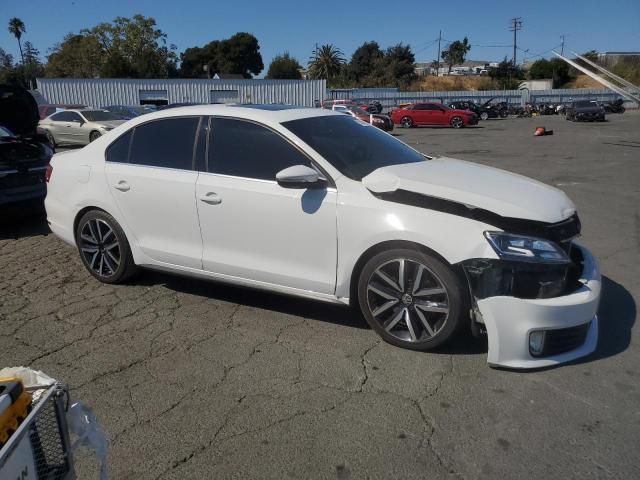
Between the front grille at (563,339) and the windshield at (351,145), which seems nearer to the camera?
the front grille at (563,339)

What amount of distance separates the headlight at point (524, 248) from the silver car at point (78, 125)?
700 inches

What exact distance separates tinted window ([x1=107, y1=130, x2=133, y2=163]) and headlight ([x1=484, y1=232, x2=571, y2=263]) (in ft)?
10.3

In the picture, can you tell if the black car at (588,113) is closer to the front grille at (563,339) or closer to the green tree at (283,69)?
the front grille at (563,339)

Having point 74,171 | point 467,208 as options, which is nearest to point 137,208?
point 74,171

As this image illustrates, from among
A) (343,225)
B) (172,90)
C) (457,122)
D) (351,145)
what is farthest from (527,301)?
(172,90)

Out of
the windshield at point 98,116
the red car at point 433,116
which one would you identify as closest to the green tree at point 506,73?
the red car at point 433,116

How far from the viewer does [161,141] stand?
446 cm

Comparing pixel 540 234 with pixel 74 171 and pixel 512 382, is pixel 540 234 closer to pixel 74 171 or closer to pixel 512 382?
pixel 512 382

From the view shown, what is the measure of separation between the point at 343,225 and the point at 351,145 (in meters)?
0.87

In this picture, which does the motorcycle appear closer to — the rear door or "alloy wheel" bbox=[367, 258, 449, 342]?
the rear door

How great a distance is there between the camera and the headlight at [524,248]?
3.11m

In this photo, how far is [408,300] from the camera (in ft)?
11.3

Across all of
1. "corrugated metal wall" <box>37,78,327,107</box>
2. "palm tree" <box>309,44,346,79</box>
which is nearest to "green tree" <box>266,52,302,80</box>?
"palm tree" <box>309,44,346,79</box>

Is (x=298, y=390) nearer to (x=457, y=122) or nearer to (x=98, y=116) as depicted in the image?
(x=98, y=116)
